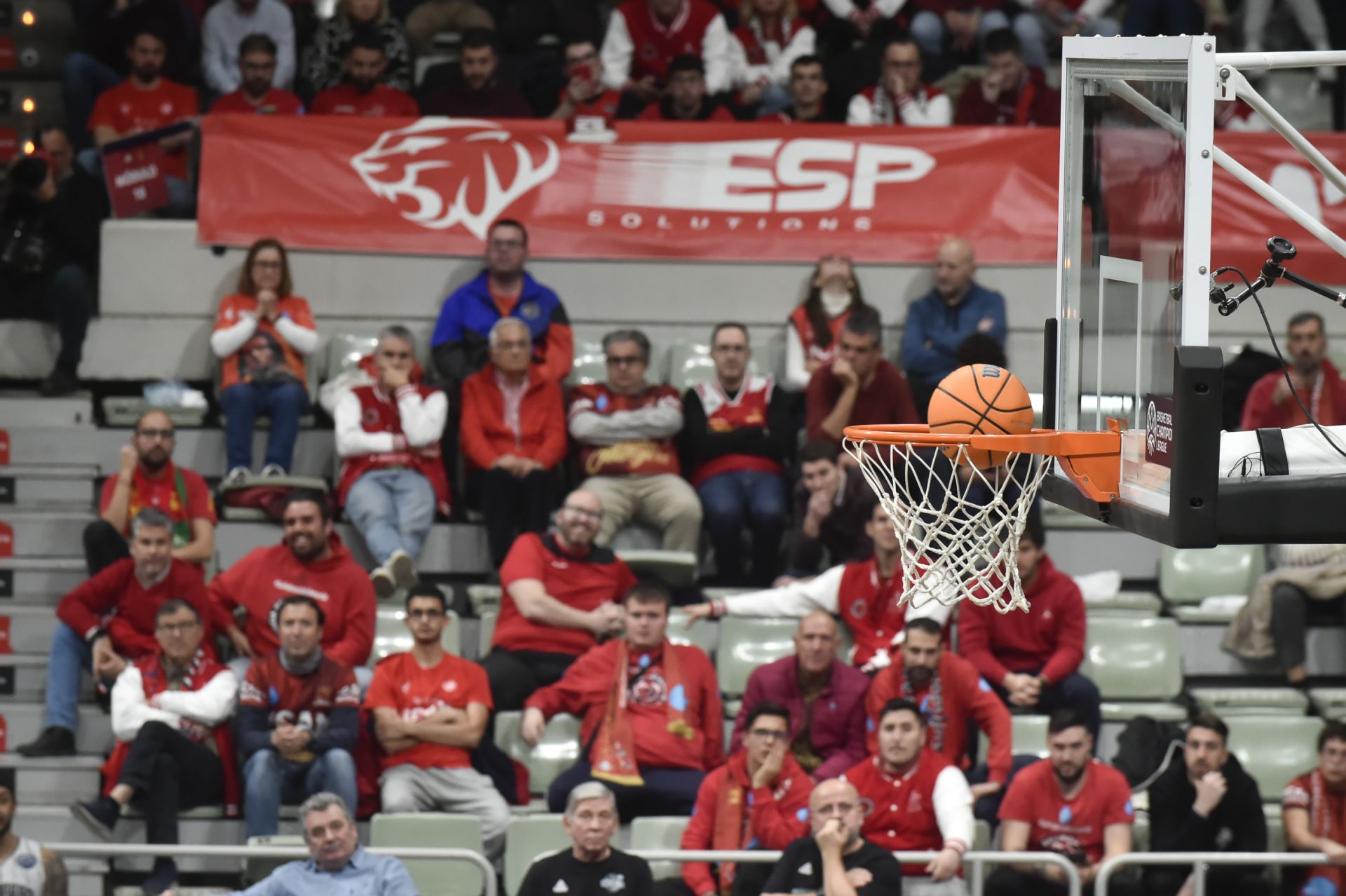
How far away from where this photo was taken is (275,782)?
8.35 metres

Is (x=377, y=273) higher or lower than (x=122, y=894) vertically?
higher

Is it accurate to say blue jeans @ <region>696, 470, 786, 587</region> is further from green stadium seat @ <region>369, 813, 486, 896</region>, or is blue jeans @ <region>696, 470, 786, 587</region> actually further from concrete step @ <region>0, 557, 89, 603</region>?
concrete step @ <region>0, 557, 89, 603</region>

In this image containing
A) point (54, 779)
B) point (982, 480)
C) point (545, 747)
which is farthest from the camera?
point (54, 779)

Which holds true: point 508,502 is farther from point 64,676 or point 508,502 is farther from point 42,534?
point 42,534

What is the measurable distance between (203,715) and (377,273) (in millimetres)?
3289

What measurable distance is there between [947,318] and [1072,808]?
3.23m

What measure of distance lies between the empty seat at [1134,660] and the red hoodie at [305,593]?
337 cm

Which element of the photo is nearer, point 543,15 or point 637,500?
point 637,500

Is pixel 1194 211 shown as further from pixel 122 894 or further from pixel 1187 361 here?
pixel 122 894

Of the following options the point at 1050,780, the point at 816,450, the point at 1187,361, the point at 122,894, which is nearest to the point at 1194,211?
the point at 1187,361

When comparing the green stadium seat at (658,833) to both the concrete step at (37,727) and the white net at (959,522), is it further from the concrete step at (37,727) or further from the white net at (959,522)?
the white net at (959,522)

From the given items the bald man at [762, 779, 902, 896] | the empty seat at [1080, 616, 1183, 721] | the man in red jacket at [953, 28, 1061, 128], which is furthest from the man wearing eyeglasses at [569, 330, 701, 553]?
the man in red jacket at [953, 28, 1061, 128]

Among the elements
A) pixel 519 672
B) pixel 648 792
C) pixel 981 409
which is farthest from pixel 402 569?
pixel 981 409

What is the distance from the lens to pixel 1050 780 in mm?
8156
